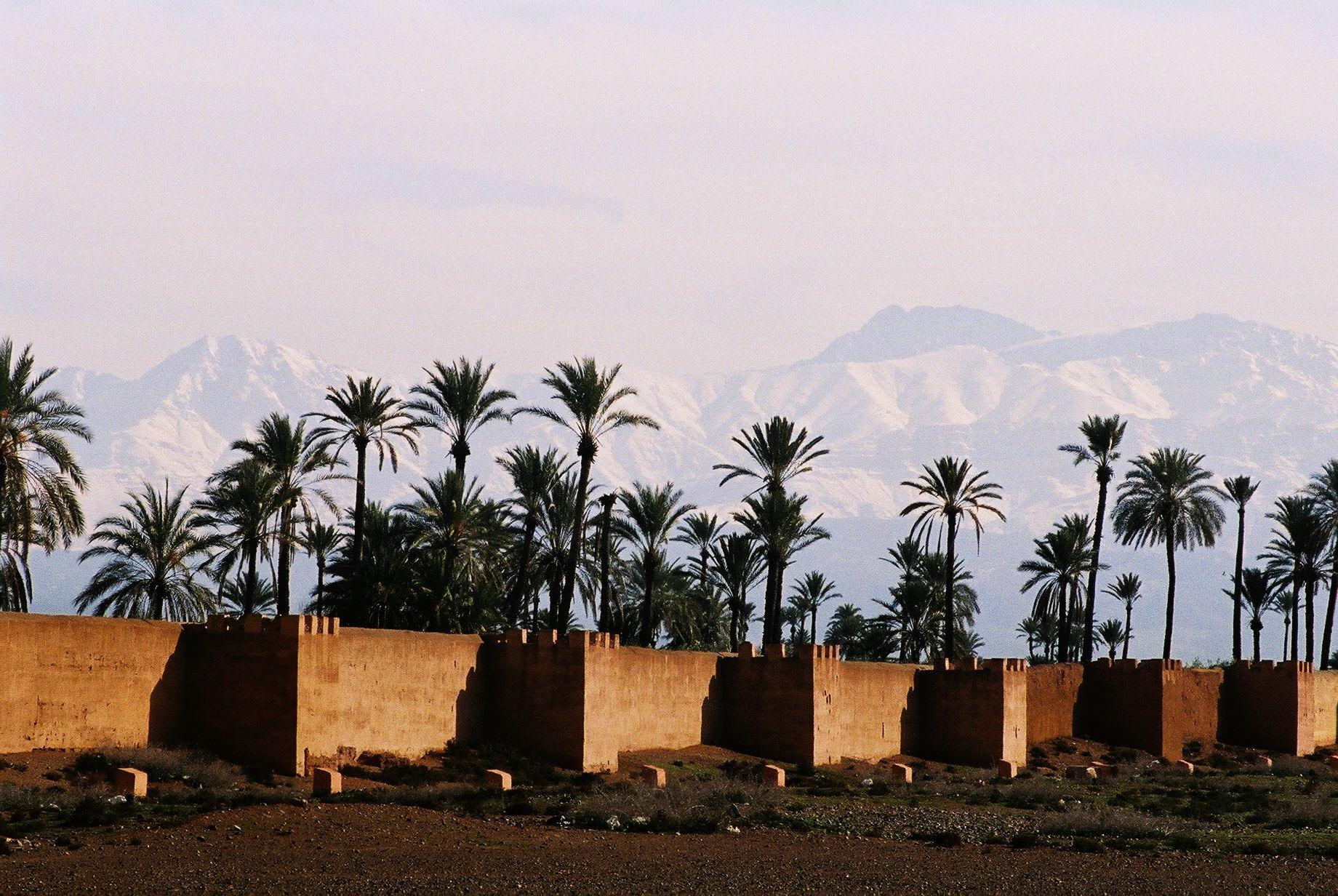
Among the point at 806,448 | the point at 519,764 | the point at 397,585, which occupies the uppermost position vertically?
the point at 806,448

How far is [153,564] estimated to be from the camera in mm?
49031

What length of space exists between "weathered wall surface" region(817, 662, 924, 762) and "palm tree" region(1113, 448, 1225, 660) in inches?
755

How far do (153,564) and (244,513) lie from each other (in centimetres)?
285

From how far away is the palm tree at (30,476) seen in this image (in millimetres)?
38844

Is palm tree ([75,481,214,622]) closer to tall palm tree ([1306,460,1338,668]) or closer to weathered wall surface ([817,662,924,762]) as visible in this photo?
weathered wall surface ([817,662,924,762])

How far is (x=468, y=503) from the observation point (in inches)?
2066

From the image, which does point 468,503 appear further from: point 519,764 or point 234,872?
point 234,872

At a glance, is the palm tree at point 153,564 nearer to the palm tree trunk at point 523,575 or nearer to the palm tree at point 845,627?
the palm tree trunk at point 523,575

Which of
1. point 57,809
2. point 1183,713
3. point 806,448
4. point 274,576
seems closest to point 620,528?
point 806,448

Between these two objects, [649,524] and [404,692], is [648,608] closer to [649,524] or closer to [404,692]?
[649,524]

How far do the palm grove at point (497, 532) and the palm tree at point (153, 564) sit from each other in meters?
0.08

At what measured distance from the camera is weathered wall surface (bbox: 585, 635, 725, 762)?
125 feet

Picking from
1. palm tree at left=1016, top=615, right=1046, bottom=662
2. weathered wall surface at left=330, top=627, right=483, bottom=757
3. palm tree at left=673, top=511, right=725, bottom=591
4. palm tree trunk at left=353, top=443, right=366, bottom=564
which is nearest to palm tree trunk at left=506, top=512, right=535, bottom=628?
palm tree trunk at left=353, top=443, right=366, bottom=564

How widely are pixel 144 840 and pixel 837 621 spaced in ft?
223
